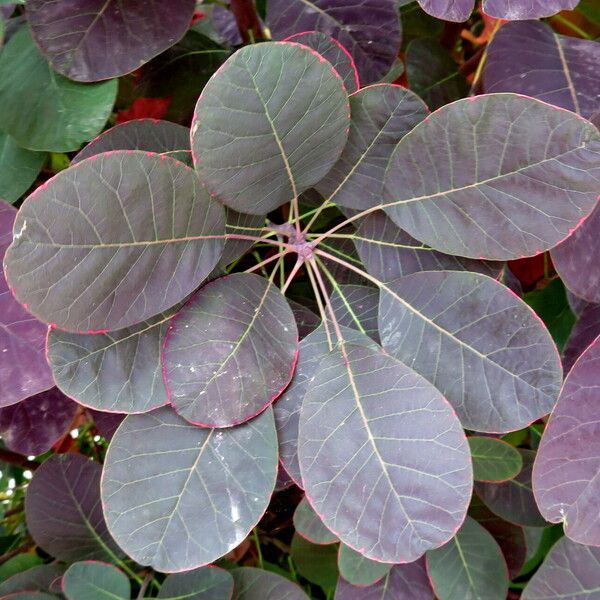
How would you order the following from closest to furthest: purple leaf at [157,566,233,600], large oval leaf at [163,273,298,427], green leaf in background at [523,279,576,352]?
large oval leaf at [163,273,298,427] < purple leaf at [157,566,233,600] < green leaf in background at [523,279,576,352]

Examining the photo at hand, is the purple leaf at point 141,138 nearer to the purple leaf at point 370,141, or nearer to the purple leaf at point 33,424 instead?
the purple leaf at point 370,141

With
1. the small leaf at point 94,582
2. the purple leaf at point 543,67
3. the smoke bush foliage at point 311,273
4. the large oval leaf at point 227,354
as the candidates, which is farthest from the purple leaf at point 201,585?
the purple leaf at point 543,67

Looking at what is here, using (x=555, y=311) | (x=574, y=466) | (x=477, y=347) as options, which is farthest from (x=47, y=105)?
(x=555, y=311)

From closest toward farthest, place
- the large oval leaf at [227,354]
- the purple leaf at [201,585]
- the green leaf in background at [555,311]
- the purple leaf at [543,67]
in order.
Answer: the large oval leaf at [227,354], the purple leaf at [543,67], the purple leaf at [201,585], the green leaf in background at [555,311]

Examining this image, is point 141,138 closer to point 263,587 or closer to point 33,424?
point 33,424

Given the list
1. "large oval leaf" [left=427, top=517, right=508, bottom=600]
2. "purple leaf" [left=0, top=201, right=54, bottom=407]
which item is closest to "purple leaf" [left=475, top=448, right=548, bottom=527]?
"large oval leaf" [left=427, top=517, right=508, bottom=600]

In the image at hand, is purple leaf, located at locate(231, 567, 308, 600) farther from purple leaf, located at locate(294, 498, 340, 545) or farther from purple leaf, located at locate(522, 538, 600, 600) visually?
purple leaf, located at locate(522, 538, 600, 600)
